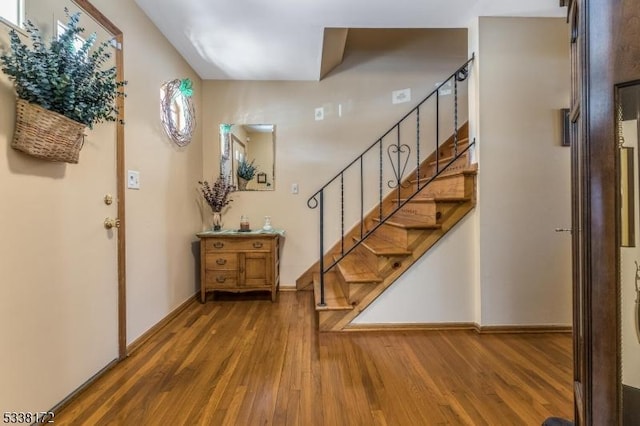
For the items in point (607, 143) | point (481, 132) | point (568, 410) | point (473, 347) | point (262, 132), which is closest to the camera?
point (607, 143)

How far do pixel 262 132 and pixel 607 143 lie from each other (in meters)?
3.38

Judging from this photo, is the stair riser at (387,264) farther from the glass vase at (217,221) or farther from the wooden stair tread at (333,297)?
the glass vase at (217,221)

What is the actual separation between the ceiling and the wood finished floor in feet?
8.03

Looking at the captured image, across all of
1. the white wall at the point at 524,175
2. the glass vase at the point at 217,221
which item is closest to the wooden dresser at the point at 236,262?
the glass vase at the point at 217,221

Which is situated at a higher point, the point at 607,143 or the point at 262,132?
the point at 262,132

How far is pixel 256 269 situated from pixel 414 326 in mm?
1613

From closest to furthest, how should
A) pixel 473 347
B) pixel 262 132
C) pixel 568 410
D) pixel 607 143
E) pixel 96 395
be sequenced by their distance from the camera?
1. pixel 607 143
2. pixel 568 410
3. pixel 96 395
4. pixel 473 347
5. pixel 262 132

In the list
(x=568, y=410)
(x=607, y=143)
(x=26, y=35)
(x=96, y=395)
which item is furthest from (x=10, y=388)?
(x=568, y=410)

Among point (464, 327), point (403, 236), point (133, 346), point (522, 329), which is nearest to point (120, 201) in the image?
point (133, 346)

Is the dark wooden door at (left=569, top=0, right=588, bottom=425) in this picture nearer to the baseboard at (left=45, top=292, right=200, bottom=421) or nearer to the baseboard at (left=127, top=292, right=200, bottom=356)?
the baseboard at (left=45, top=292, right=200, bottom=421)

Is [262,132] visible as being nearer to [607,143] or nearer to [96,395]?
[96,395]

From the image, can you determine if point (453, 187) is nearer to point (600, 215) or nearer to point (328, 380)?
point (328, 380)

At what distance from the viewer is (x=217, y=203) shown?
3570 millimetres

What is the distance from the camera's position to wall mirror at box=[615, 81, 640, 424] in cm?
75
